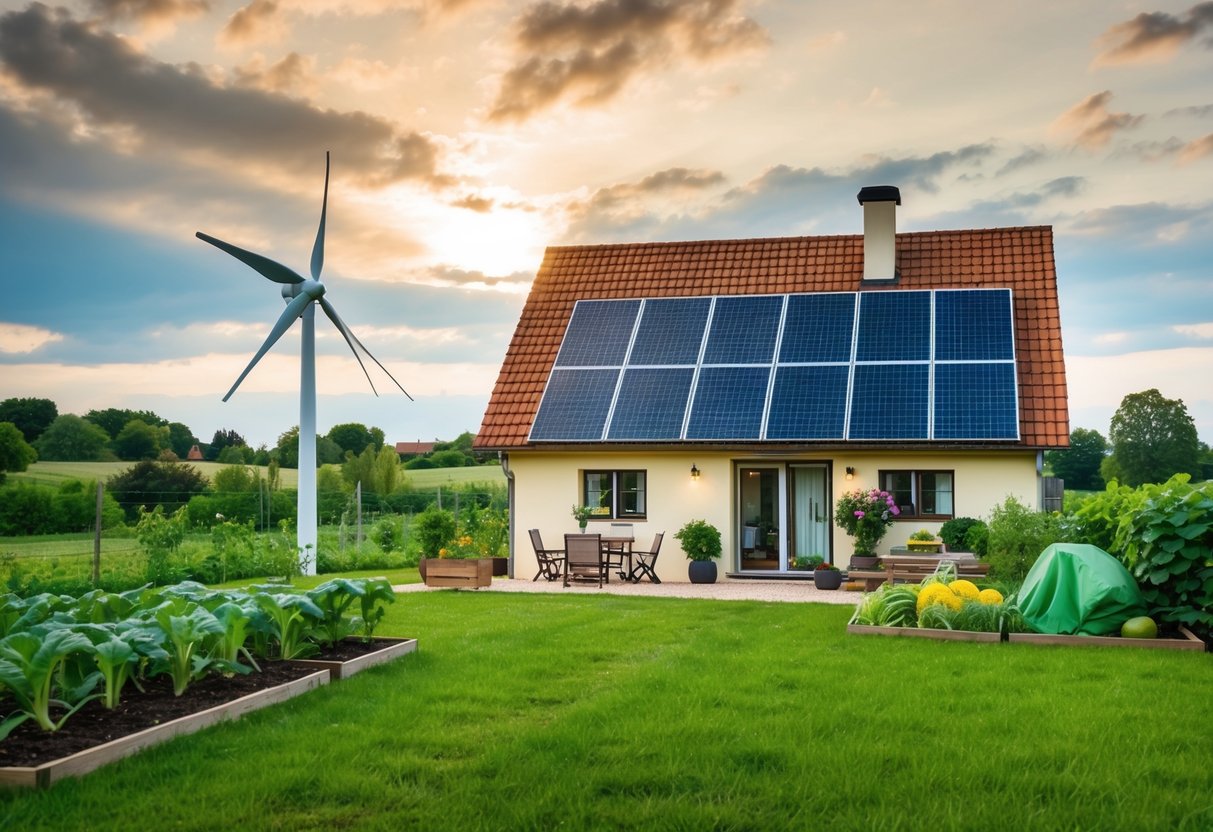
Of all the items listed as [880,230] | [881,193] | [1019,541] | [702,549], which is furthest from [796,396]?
[1019,541]

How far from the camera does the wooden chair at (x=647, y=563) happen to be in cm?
2053

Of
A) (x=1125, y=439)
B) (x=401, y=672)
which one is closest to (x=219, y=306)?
(x=401, y=672)

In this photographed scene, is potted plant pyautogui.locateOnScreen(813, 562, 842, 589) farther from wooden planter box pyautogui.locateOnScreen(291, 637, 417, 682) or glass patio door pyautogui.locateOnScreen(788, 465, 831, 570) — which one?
wooden planter box pyautogui.locateOnScreen(291, 637, 417, 682)

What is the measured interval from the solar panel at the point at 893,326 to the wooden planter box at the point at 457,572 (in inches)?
339

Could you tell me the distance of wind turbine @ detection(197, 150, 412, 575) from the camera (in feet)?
67.9

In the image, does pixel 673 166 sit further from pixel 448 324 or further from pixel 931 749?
pixel 931 749

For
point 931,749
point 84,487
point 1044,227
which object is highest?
point 1044,227

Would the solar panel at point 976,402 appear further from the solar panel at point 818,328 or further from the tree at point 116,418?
the tree at point 116,418

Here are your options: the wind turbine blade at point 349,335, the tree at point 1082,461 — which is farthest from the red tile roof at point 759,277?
the tree at point 1082,461

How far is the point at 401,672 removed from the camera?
9.61 m

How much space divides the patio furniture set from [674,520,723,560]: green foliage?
0.55 m

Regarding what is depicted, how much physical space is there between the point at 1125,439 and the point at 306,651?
67.3m

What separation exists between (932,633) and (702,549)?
870cm

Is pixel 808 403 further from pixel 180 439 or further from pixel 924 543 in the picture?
pixel 180 439
